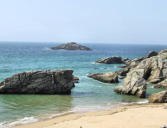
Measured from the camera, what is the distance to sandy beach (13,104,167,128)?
2056cm

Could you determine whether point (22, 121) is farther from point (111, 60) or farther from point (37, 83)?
point (111, 60)

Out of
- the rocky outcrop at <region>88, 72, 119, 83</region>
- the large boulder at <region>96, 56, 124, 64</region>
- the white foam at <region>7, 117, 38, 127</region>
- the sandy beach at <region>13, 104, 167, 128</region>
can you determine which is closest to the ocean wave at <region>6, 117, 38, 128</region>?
the white foam at <region>7, 117, 38, 127</region>

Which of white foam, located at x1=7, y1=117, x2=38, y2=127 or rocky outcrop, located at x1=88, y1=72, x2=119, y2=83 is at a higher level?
rocky outcrop, located at x1=88, y1=72, x2=119, y2=83

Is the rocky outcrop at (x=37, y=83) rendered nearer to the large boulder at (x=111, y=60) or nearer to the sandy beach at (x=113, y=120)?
the sandy beach at (x=113, y=120)

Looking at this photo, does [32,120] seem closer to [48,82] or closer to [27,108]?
[27,108]

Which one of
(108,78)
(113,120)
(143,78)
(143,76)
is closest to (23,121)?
(113,120)

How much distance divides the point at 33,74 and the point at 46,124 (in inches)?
566

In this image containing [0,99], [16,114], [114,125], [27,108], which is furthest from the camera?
[0,99]

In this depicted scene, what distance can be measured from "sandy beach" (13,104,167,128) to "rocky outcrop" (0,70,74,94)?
10.6 meters

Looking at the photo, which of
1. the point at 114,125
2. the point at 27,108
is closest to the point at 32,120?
the point at 27,108

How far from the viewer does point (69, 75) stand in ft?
120

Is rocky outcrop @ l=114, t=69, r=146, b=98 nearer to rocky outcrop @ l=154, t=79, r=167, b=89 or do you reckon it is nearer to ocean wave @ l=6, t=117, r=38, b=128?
rocky outcrop @ l=154, t=79, r=167, b=89

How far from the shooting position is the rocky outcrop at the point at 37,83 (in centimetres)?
3478

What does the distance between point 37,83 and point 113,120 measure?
15.6m
